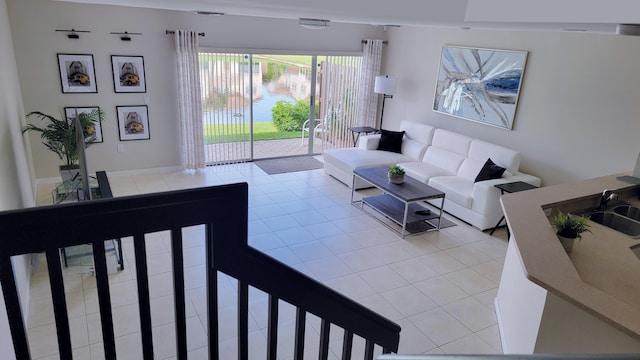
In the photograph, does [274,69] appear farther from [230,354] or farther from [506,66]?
[230,354]

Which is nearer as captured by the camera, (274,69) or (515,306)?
(515,306)

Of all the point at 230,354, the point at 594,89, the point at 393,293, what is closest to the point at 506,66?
the point at 594,89

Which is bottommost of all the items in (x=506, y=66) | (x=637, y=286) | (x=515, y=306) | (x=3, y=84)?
(x=515, y=306)

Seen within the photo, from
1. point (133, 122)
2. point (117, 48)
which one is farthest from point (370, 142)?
point (117, 48)

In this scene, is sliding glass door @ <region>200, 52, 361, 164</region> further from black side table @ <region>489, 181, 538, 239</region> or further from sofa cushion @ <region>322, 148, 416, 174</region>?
black side table @ <region>489, 181, 538, 239</region>

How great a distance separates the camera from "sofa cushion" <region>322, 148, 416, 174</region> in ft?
21.2

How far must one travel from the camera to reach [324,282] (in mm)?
3992

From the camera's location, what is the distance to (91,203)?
2.46 feet

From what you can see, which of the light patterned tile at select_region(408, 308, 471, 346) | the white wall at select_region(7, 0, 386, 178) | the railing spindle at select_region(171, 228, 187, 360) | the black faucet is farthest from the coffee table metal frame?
the railing spindle at select_region(171, 228, 187, 360)

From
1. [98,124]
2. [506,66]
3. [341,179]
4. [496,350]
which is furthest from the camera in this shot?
[341,179]

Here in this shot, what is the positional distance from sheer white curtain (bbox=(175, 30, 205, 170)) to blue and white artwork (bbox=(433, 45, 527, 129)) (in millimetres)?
4031

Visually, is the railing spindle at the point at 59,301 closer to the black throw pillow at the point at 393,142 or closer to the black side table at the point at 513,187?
the black side table at the point at 513,187

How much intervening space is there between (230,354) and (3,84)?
3.30m

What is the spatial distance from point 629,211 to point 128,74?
6479mm
